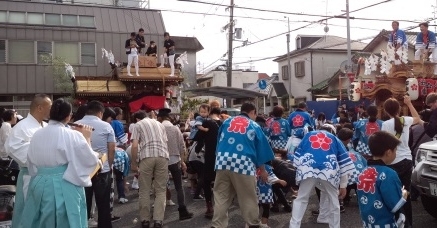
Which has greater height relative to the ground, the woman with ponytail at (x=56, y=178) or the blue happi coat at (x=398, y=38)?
the blue happi coat at (x=398, y=38)

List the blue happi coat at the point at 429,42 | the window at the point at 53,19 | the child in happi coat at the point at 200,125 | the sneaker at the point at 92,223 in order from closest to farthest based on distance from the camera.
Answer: the sneaker at the point at 92,223
the child in happi coat at the point at 200,125
the blue happi coat at the point at 429,42
the window at the point at 53,19

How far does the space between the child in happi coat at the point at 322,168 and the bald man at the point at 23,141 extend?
3099mm

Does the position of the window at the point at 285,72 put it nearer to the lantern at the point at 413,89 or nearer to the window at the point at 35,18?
the window at the point at 35,18

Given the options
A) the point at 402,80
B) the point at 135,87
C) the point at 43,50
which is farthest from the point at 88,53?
the point at 402,80

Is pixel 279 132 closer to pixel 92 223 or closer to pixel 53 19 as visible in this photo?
pixel 92 223

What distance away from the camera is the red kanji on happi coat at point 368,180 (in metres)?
3.75

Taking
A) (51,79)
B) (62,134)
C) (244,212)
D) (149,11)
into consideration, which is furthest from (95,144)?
(149,11)

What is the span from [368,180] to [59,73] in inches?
835

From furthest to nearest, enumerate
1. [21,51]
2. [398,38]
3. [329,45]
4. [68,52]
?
[329,45] → [68,52] → [21,51] → [398,38]

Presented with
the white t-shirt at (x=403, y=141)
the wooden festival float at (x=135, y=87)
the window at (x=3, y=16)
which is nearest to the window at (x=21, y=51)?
the window at (x=3, y=16)

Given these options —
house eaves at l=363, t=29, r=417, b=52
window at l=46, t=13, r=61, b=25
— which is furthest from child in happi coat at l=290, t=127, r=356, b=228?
house eaves at l=363, t=29, r=417, b=52

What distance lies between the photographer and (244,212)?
5547 millimetres

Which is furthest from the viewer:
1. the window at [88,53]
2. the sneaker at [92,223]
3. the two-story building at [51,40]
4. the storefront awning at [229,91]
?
the window at [88,53]

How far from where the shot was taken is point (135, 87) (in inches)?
666
